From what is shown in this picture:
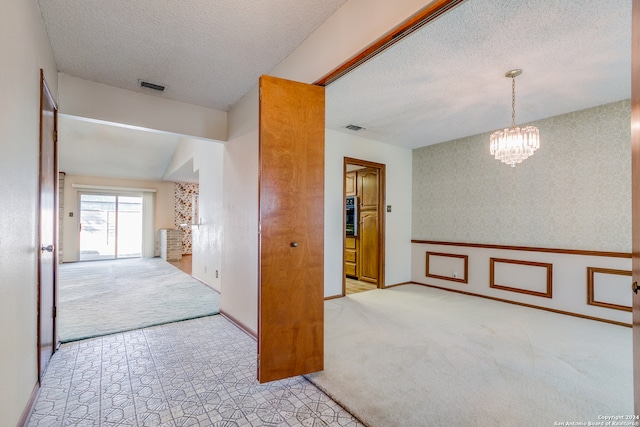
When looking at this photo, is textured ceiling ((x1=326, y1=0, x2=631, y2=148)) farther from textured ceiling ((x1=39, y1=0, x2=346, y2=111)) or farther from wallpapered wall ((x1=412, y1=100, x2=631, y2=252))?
textured ceiling ((x1=39, y1=0, x2=346, y2=111))

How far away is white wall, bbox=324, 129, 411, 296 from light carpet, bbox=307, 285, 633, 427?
0.89 metres

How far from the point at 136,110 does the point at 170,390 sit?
266 centimetres

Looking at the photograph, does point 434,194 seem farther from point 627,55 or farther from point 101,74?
point 101,74

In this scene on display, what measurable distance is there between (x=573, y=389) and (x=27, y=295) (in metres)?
3.59

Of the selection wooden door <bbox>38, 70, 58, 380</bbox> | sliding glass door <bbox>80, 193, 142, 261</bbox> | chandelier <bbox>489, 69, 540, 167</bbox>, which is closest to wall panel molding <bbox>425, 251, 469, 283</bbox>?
chandelier <bbox>489, 69, 540, 167</bbox>

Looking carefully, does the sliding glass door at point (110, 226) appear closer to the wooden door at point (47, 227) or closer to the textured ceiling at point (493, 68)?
the wooden door at point (47, 227)

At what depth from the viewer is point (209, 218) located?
513cm

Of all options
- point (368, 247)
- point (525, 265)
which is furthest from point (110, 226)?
point (525, 265)

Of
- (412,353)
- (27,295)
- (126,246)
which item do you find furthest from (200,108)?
(126,246)

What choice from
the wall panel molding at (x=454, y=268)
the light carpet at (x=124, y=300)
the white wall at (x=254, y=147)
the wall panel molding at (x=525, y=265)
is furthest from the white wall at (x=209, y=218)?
the wall panel molding at (x=525, y=265)

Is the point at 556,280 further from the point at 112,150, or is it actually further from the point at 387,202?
the point at 112,150

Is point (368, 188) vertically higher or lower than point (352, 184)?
lower

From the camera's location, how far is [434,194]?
515 centimetres

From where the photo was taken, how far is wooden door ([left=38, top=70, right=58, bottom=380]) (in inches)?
79.4
